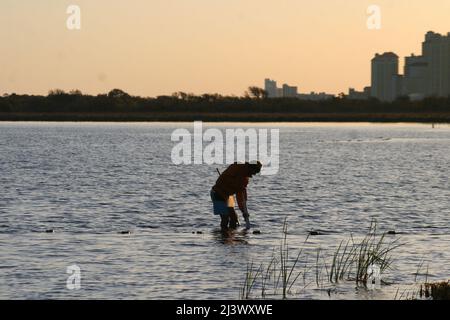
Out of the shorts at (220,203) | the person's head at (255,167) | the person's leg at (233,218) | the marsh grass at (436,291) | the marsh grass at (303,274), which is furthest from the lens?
the person's leg at (233,218)

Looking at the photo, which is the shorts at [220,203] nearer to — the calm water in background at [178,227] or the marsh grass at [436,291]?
the calm water in background at [178,227]

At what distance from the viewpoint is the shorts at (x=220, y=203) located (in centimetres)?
2300

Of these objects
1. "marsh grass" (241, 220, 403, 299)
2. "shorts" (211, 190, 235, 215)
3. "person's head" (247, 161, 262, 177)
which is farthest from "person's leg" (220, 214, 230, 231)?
"marsh grass" (241, 220, 403, 299)

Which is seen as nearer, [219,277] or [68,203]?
[219,277]

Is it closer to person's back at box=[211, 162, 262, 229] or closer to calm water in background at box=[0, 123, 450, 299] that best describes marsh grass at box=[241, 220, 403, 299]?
calm water in background at box=[0, 123, 450, 299]

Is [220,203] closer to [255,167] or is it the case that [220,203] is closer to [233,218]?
[233,218]

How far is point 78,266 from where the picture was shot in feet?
62.7

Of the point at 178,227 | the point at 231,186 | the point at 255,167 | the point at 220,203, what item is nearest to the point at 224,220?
the point at 220,203

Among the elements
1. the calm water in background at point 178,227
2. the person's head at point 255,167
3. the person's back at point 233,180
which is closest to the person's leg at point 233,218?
the calm water in background at point 178,227

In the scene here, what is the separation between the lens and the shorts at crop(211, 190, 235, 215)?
2300cm

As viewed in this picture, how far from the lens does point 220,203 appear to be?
23.2 meters
